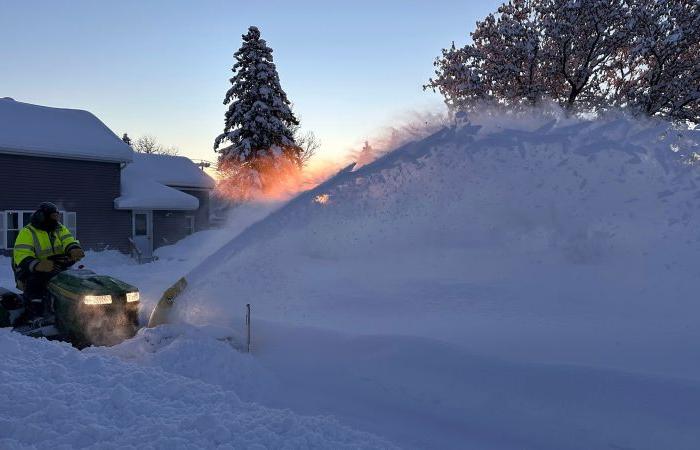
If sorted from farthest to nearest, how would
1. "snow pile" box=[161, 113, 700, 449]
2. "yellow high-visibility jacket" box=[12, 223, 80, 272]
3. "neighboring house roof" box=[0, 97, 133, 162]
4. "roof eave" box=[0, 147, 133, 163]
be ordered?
1. "neighboring house roof" box=[0, 97, 133, 162]
2. "roof eave" box=[0, 147, 133, 163]
3. "yellow high-visibility jacket" box=[12, 223, 80, 272]
4. "snow pile" box=[161, 113, 700, 449]

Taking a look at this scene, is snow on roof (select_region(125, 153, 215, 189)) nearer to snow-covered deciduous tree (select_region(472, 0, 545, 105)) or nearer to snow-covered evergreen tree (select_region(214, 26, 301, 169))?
snow-covered evergreen tree (select_region(214, 26, 301, 169))

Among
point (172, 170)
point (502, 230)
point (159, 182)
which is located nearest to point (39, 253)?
point (502, 230)

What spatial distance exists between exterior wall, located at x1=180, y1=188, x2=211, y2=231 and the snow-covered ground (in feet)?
54.3

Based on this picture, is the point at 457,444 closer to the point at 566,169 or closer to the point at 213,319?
the point at 213,319

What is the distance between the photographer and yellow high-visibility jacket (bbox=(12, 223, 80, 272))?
20.1 feet

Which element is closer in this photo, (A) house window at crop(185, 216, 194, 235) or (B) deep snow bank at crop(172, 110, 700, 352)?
(B) deep snow bank at crop(172, 110, 700, 352)

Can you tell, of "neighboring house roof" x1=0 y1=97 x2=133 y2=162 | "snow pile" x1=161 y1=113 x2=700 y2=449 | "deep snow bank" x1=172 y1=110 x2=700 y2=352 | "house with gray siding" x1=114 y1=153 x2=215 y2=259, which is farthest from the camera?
"house with gray siding" x1=114 y1=153 x2=215 y2=259

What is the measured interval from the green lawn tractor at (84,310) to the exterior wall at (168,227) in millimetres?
17431

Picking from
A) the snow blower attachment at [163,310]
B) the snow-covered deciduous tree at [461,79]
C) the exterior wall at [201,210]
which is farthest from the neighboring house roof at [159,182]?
the snow blower attachment at [163,310]

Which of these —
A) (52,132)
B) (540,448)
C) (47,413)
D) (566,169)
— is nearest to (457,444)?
(540,448)

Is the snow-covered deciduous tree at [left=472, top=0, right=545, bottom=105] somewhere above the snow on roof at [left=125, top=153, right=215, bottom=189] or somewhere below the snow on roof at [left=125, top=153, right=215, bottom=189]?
above

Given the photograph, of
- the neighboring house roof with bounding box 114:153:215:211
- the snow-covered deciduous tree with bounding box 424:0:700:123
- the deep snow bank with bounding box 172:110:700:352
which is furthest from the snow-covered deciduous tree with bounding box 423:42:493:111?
the neighboring house roof with bounding box 114:153:215:211

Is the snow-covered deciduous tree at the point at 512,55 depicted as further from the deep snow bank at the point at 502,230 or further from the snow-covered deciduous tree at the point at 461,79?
the deep snow bank at the point at 502,230

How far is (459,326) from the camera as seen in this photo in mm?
6906
